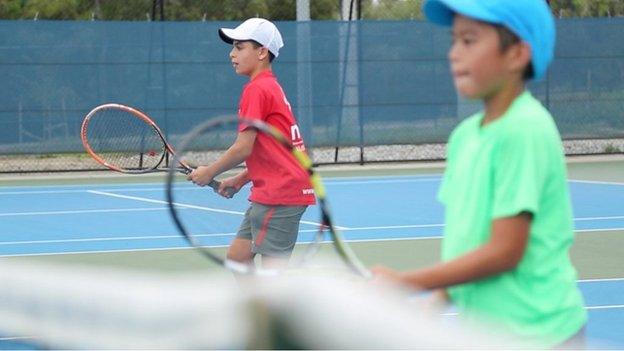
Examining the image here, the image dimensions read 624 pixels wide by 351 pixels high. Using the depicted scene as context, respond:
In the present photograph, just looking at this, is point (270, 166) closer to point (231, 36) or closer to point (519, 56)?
point (231, 36)

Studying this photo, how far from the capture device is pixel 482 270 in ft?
8.33

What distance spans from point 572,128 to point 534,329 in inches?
659

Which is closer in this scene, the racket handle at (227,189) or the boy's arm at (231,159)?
the boy's arm at (231,159)

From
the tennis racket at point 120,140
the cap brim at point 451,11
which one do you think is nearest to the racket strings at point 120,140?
the tennis racket at point 120,140

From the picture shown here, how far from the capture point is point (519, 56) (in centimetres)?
260

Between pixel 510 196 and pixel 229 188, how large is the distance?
370 centimetres

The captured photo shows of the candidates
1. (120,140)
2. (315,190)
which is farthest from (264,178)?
(120,140)

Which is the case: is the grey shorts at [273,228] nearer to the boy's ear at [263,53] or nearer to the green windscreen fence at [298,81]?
the boy's ear at [263,53]

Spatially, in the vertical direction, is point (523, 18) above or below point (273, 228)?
above

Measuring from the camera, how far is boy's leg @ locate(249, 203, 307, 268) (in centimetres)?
605

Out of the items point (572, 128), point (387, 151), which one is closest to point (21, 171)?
point (387, 151)

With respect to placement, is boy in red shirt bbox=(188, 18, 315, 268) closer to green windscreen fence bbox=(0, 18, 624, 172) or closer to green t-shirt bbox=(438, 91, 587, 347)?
green t-shirt bbox=(438, 91, 587, 347)

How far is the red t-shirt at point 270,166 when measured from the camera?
19.9 feet

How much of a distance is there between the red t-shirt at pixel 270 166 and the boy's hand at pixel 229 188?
0.25 ft
